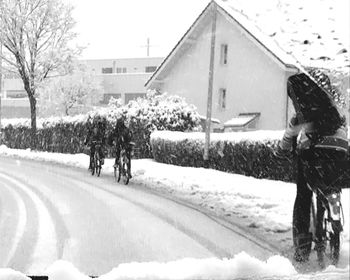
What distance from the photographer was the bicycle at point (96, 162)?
157cm

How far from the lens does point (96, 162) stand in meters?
1.64

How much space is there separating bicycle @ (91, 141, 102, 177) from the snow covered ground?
0.04 metres

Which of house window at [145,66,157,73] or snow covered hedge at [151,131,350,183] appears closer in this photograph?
snow covered hedge at [151,131,350,183]

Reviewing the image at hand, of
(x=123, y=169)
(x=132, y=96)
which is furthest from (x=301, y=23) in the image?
(x=123, y=169)

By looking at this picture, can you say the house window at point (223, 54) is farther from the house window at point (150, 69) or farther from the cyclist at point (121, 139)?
the cyclist at point (121, 139)

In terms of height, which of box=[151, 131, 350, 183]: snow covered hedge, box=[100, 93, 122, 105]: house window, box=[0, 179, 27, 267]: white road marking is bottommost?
box=[0, 179, 27, 267]: white road marking

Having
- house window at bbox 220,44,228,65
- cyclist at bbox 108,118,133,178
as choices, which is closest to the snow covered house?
house window at bbox 220,44,228,65

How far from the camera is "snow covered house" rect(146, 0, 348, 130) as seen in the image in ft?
4.78

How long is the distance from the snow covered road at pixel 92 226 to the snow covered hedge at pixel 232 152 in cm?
17

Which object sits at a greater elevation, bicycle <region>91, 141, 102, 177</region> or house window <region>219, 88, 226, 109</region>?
house window <region>219, 88, 226, 109</region>

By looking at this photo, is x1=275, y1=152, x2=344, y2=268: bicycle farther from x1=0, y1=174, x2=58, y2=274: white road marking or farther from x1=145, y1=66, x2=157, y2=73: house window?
x1=0, y1=174, x2=58, y2=274: white road marking

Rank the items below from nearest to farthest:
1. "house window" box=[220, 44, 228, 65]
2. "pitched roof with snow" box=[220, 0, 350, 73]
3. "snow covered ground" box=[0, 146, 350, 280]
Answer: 1. "snow covered ground" box=[0, 146, 350, 280]
2. "pitched roof with snow" box=[220, 0, 350, 73]
3. "house window" box=[220, 44, 228, 65]

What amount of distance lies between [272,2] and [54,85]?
72 cm

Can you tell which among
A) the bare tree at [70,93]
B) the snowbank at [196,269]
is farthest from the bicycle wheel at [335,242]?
the bare tree at [70,93]
